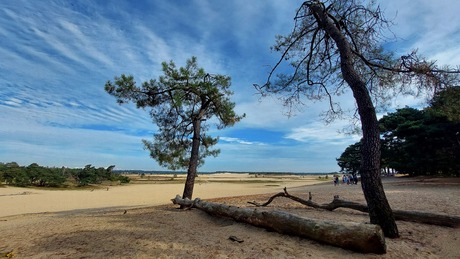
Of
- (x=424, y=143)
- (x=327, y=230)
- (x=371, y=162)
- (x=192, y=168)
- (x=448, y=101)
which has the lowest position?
(x=327, y=230)

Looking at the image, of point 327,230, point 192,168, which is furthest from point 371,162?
point 192,168

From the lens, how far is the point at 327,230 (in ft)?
15.2

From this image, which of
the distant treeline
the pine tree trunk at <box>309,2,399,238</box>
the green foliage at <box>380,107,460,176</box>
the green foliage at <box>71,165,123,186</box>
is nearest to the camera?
the pine tree trunk at <box>309,2,399,238</box>

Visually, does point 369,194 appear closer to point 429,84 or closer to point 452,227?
point 452,227

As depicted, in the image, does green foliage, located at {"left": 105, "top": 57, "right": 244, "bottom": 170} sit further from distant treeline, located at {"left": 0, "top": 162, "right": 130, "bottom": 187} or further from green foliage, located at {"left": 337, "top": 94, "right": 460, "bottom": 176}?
distant treeline, located at {"left": 0, "top": 162, "right": 130, "bottom": 187}

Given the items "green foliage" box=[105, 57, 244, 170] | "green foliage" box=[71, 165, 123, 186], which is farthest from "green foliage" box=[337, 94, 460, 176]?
"green foliage" box=[71, 165, 123, 186]

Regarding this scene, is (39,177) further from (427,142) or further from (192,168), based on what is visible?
(427,142)

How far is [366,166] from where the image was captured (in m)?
5.30

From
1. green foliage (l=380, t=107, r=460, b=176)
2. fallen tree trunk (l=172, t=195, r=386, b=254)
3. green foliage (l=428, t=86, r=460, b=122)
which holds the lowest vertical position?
fallen tree trunk (l=172, t=195, r=386, b=254)

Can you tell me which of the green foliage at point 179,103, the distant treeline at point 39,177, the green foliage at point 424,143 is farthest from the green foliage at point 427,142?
the distant treeline at point 39,177

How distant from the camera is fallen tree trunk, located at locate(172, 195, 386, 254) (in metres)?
4.21

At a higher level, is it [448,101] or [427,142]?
[427,142]

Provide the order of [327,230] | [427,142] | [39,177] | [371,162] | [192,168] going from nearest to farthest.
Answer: [327,230]
[371,162]
[192,168]
[427,142]
[39,177]

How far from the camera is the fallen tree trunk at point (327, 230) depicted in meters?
4.21
